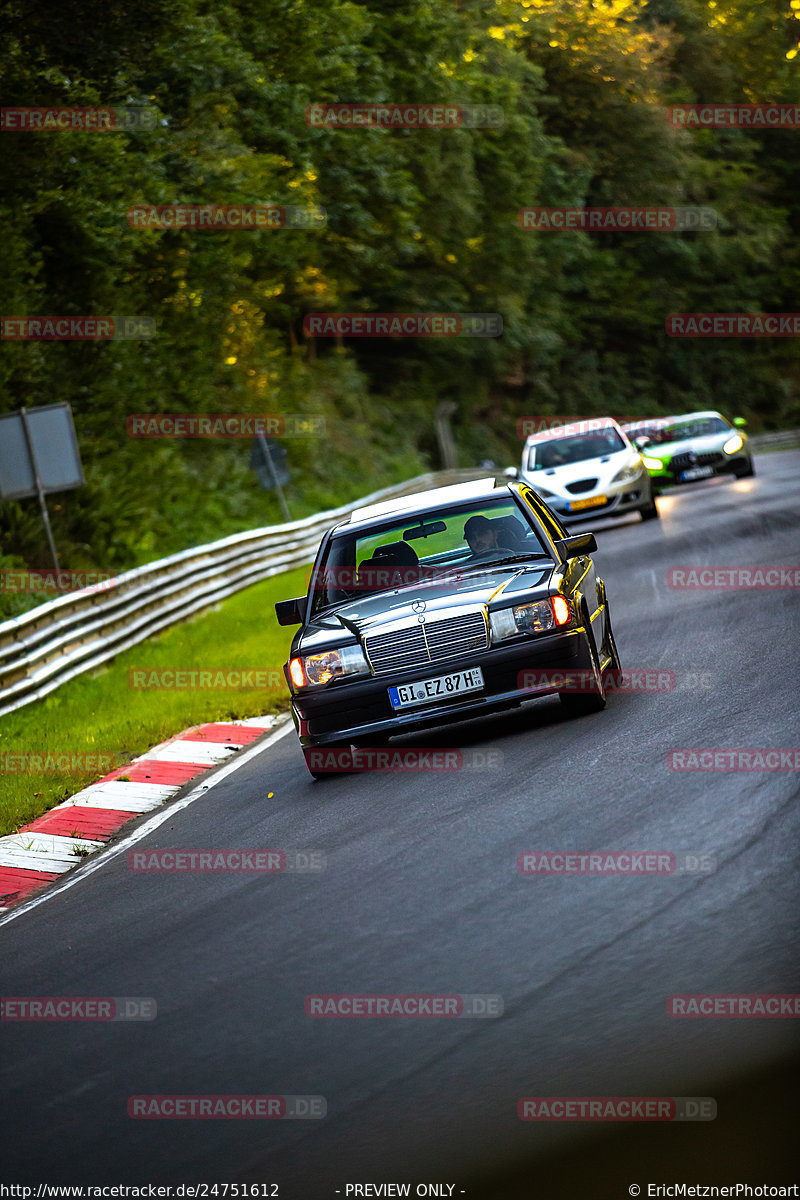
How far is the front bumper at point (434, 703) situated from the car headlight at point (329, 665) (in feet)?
0.22

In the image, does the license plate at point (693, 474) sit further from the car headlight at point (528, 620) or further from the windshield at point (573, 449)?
the car headlight at point (528, 620)

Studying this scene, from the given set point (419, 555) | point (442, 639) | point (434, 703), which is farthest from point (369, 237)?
point (434, 703)

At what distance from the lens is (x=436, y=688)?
890cm

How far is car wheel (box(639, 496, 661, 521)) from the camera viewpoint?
77.9 ft

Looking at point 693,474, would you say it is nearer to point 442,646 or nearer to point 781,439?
point 442,646

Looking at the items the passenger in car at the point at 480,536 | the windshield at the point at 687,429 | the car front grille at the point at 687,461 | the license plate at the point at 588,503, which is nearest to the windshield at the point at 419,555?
the passenger in car at the point at 480,536

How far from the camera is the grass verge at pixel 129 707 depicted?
1129cm

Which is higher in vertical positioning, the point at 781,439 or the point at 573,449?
the point at 573,449

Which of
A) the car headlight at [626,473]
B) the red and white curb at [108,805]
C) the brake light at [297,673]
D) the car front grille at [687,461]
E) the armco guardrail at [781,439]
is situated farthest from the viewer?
the armco guardrail at [781,439]

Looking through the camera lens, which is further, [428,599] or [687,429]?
[687,429]

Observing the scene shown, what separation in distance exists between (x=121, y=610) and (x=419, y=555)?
8177 mm

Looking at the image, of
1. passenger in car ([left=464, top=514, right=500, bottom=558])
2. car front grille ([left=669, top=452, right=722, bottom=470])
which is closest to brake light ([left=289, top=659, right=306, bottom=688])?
passenger in car ([left=464, top=514, right=500, bottom=558])

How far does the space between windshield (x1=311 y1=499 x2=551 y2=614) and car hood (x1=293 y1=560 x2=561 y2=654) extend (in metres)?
0.18

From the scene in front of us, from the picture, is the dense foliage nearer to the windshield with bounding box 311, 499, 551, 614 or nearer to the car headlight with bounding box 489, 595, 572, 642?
the windshield with bounding box 311, 499, 551, 614
